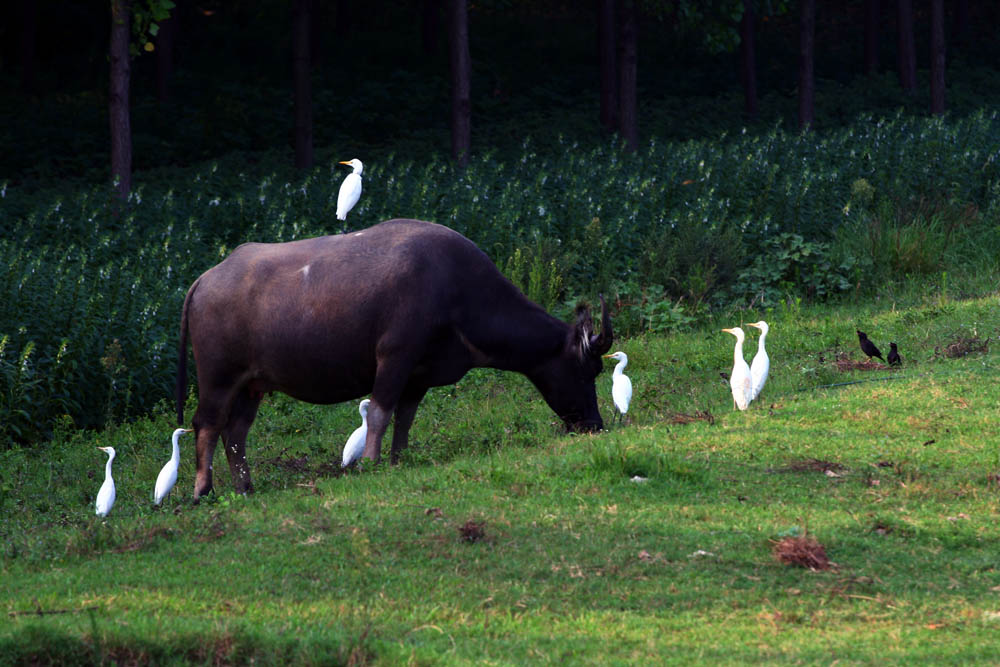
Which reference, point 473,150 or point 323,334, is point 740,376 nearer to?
point 323,334

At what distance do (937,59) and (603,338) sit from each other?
70.8ft

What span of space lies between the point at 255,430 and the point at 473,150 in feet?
56.7

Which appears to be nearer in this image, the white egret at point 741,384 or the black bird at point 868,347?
the white egret at point 741,384

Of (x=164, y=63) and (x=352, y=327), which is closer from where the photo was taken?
(x=352, y=327)

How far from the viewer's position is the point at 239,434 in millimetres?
10547

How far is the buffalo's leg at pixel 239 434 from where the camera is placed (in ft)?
33.9

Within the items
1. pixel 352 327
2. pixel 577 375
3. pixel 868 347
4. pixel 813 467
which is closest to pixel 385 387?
pixel 352 327

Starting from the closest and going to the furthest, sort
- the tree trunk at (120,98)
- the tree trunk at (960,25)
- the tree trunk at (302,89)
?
the tree trunk at (120,98) < the tree trunk at (302,89) < the tree trunk at (960,25)

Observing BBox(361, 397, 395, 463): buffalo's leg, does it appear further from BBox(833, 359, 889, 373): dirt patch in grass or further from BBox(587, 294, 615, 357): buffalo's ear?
BBox(833, 359, 889, 373): dirt patch in grass

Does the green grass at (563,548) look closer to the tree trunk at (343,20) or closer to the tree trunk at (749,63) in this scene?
the tree trunk at (749,63)

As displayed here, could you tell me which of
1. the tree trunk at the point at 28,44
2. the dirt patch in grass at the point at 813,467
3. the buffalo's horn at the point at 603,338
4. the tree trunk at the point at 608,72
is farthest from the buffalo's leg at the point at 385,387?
the tree trunk at the point at 28,44

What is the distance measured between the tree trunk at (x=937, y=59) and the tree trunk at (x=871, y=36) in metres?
11.1

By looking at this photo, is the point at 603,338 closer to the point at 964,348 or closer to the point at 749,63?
the point at 964,348

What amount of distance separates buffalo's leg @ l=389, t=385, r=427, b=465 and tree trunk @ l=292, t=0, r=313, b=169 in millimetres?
15847
